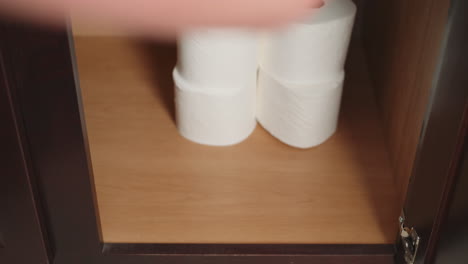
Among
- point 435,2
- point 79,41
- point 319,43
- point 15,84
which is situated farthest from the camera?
point 79,41

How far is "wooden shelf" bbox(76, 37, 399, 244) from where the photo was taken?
97 cm

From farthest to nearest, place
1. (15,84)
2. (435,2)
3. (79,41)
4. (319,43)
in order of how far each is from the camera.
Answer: (79,41), (319,43), (435,2), (15,84)

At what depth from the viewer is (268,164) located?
42.8 inches

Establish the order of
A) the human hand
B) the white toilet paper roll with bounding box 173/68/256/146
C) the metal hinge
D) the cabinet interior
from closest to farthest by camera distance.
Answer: the human hand < the metal hinge < the cabinet interior < the white toilet paper roll with bounding box 173/68/256/146

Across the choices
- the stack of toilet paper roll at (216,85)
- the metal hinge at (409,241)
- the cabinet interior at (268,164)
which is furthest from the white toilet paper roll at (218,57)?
the metal hinge at (409,241)

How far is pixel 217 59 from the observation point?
3.34 feet

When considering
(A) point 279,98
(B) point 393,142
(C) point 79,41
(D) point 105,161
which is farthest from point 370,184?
(C) point 79,41

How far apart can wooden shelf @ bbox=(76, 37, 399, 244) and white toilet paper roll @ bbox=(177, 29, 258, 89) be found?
0.12 meters

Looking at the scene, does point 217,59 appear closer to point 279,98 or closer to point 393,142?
point 279,98

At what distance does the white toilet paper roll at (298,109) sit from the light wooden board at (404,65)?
0.10 m

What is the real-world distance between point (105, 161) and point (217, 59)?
25 centimetres

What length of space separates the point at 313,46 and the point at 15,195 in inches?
18.7

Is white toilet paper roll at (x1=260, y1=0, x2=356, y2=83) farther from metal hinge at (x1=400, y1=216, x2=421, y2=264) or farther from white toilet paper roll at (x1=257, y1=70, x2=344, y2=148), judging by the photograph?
metal hinge at (x1=400, y1=216, x2=421, y2=264)

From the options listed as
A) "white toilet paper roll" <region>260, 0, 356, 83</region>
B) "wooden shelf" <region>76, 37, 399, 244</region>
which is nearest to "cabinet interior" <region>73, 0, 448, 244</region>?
"wooden shelf" <region>76, 37, 399, 244</region>
